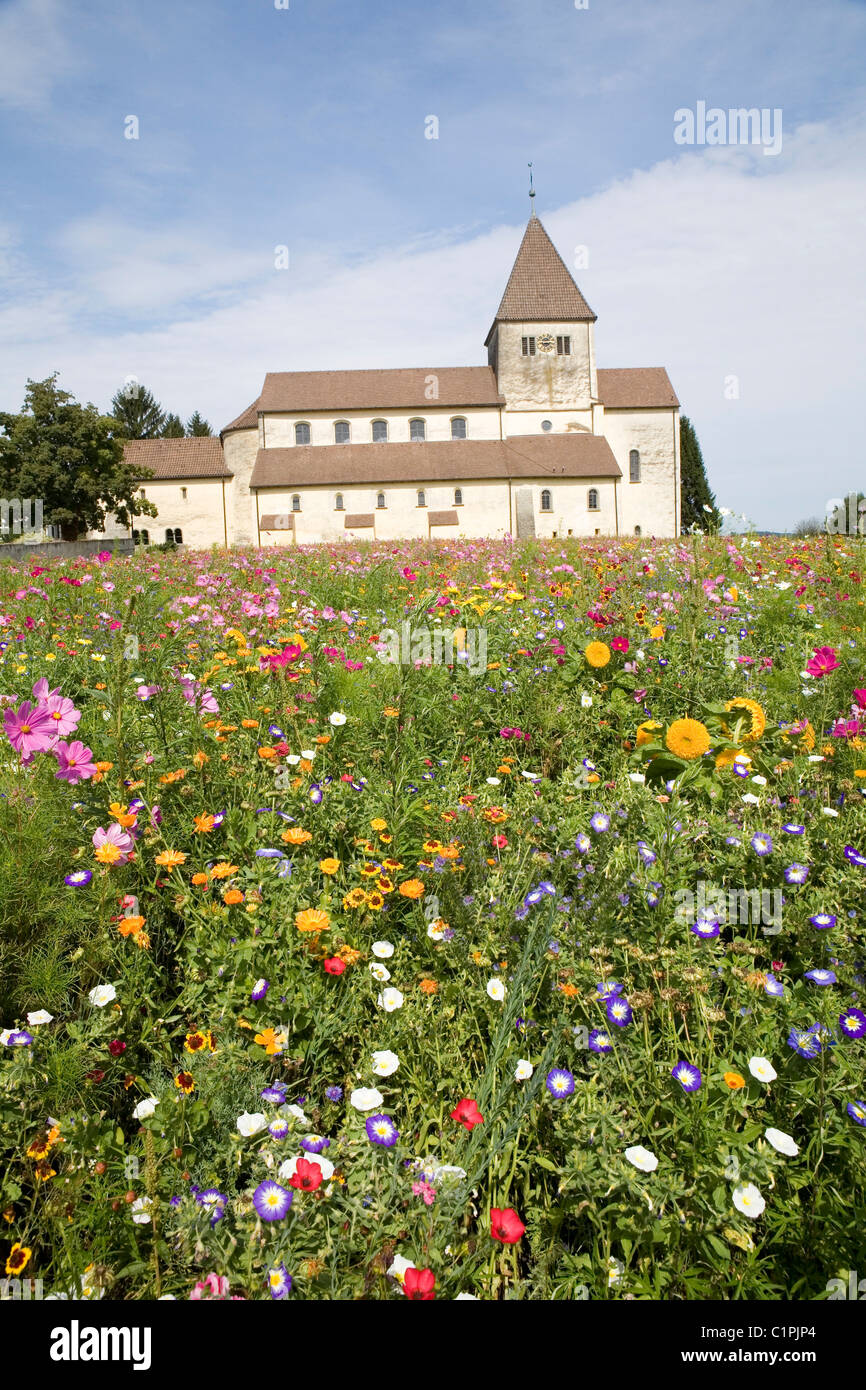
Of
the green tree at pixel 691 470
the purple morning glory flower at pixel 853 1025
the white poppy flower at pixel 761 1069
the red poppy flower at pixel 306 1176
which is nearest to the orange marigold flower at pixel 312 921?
the red poppy flower at pixel 306 1176

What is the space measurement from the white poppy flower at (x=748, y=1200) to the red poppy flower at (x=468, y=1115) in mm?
469

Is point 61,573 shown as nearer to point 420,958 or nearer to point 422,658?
point 422,658

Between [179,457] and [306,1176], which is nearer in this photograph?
[306,1176]

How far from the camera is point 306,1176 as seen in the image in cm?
133

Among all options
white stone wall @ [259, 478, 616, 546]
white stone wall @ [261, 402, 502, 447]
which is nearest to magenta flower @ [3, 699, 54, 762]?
white stone wall @ [259, 478, 616, 546]

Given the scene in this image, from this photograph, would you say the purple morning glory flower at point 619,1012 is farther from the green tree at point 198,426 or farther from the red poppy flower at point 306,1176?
the green tree at point 198,426

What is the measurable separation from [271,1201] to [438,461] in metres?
44.8

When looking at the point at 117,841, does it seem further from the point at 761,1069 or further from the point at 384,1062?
the point at 761,1069

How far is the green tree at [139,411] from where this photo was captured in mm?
71938

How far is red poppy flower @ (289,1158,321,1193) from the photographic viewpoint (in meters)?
1.32

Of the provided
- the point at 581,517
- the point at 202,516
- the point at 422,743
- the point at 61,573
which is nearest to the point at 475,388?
the point at 581,517

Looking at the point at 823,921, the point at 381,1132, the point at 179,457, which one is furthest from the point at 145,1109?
the point at 179,457

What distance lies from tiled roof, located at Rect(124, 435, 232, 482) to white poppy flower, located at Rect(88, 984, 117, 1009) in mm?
47633

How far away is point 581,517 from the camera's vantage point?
141 feet
